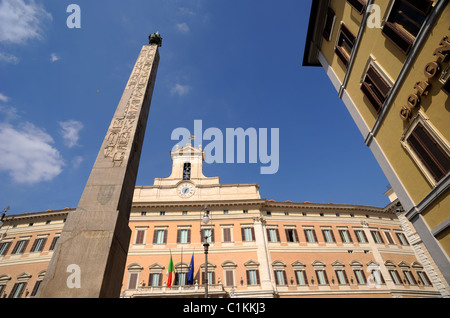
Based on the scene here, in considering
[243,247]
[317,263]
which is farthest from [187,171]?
[317,263]

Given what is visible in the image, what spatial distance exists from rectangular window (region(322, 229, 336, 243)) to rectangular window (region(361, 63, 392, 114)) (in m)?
20.3

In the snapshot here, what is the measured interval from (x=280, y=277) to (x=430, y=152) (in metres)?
19.3

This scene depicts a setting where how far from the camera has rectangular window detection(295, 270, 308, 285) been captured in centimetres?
2232

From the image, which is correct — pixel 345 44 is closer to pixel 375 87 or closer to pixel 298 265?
pixel 375 87

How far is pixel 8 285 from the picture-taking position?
21828 millimetres

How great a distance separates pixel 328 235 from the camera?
84.1ft

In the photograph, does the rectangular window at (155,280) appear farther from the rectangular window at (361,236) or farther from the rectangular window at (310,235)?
the rectangular window at (361,236)

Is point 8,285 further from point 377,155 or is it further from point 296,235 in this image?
point 377,155

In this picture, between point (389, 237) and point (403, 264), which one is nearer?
point (403, 264)

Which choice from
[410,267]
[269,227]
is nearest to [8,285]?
[269,227]

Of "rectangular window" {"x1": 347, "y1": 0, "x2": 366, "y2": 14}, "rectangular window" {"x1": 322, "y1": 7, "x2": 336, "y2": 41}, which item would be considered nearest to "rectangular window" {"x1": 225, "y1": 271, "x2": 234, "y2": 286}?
"rectangular window" {"x1": 322, "y1": 7, "x2": 336, "y2": 41}

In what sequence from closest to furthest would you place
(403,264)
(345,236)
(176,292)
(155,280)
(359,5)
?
(359,5) → (176,292) → (155,280) → (403,264) → (345,236)
